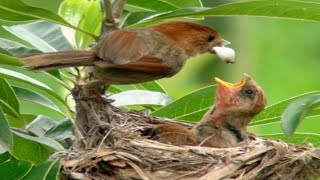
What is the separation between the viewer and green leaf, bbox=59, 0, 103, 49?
16.7ft

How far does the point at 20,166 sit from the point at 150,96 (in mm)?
1146

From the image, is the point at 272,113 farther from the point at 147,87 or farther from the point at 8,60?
the point at 8,60

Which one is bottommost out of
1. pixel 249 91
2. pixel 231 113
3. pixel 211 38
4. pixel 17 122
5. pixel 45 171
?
pixel 45 171

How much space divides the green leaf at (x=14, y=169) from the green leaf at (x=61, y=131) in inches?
18.5

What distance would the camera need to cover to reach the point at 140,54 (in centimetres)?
499

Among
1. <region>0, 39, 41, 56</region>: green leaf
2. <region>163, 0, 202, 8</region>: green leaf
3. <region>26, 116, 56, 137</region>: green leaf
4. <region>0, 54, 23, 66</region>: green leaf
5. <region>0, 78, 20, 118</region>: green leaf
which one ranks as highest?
<region>163, 0, 202, 8</region>: green leaf

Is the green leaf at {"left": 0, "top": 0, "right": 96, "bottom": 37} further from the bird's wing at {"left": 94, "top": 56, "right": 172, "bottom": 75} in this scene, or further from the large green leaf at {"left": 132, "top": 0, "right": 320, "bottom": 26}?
the large green leaf at {"left": 132, "top": 0, "right": 320, "bottom": 26}

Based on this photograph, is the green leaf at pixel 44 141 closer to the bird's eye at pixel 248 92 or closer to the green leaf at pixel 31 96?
the green leaf at pixel 31 96

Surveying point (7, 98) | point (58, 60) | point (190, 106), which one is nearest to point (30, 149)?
point (7, 98)

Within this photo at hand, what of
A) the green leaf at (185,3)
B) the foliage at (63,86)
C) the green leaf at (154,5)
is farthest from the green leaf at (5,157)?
the green leaf at (185,3)

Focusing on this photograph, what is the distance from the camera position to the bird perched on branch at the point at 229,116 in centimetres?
547

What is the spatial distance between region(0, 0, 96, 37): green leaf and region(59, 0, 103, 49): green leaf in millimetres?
298

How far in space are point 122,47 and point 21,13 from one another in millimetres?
464

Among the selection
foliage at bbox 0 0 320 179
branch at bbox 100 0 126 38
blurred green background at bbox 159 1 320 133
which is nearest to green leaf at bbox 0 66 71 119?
foliage at bbox 0 0 320 179
